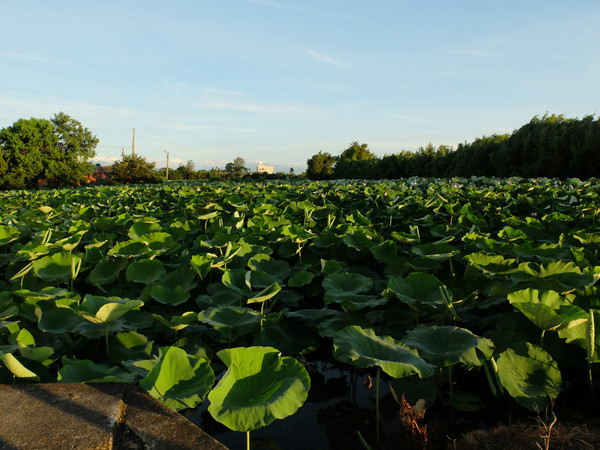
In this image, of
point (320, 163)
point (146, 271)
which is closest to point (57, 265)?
point (146, 271)

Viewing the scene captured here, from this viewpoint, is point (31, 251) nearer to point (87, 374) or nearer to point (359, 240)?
point (87, 374)

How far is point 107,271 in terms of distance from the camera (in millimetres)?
2102

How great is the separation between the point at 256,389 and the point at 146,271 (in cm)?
119

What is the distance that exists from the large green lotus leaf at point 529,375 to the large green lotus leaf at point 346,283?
598 millimetres

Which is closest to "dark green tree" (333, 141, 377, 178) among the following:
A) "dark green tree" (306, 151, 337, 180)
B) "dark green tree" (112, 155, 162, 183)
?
"dark green tree" (306, 151, 337, 180)

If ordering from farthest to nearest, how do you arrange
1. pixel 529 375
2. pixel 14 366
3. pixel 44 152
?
pixel 44 152, pixel 529 375, pixel 14 366

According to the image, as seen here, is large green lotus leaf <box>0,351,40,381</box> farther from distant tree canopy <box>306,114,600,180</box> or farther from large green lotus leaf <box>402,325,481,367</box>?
distant tree canopy <box>306,114,600,180</box>

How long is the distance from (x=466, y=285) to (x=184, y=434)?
1337 mm

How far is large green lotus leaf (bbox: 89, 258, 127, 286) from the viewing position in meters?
2.06

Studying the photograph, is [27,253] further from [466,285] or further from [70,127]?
[70,127]

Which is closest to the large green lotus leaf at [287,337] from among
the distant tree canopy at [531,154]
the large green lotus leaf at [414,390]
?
the large green lotus leaf at [414,390]

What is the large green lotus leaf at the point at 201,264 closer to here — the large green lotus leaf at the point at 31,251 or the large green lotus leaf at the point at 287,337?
the large green lotus leaf at the point at 287,337

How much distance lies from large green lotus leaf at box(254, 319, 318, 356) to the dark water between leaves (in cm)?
15

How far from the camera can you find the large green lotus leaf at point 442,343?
1063mm
